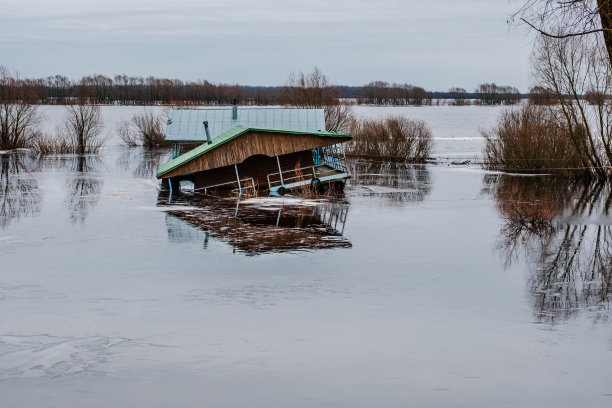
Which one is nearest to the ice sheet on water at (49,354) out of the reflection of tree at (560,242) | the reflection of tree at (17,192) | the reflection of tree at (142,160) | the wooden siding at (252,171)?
the reflection of tree at (560,242)

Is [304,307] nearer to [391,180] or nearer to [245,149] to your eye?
[245,149]

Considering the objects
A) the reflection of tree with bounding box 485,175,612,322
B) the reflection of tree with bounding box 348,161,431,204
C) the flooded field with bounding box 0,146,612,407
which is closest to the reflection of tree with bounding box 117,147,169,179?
the reflection of tree with bounding box 348,161,431,204

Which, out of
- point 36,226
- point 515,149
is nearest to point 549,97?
point 515,149

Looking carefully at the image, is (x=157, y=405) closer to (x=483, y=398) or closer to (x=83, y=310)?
(x=483, y=398)

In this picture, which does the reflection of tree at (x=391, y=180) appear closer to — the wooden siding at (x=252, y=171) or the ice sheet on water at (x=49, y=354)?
the wooden siding at (x=252, y=171)

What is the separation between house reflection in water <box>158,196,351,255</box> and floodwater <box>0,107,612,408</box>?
0.36 feet

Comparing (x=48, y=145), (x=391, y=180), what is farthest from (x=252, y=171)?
(x=48, y=145)

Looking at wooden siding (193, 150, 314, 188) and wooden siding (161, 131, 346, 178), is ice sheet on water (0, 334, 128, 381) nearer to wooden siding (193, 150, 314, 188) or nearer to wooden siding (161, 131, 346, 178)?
wooden siding (161, 131, 346, 178)

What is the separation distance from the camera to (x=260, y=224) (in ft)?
84.5

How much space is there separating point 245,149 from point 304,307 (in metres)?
21.3

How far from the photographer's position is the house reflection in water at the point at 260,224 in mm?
21922

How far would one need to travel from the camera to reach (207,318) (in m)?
13.7

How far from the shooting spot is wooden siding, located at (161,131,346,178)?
3475cm

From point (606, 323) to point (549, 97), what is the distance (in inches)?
1355
